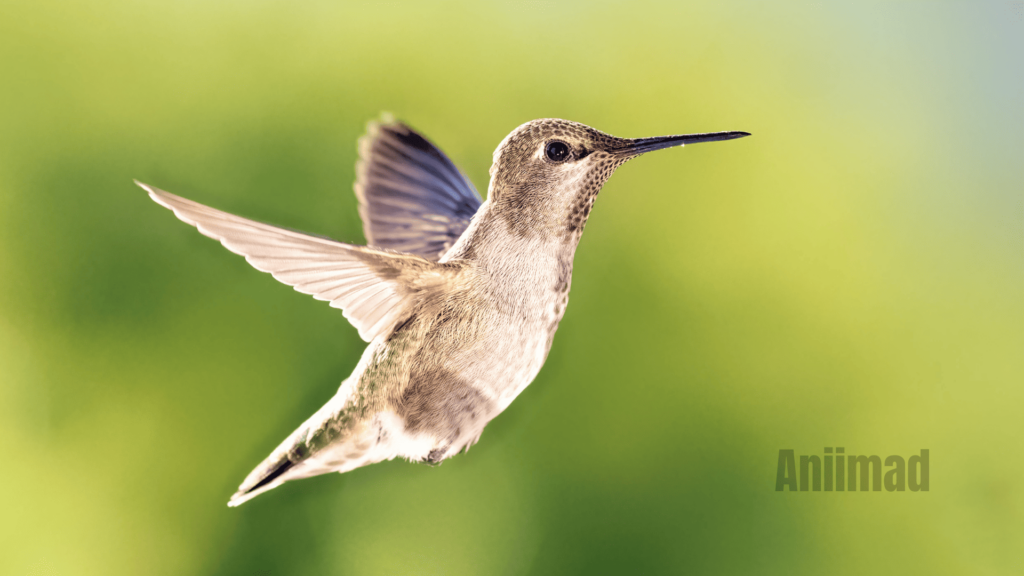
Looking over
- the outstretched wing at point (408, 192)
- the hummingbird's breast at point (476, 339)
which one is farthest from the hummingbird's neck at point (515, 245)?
the outstretched wing at point (408, 192)

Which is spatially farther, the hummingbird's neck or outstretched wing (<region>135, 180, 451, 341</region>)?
the hummingbird's neck

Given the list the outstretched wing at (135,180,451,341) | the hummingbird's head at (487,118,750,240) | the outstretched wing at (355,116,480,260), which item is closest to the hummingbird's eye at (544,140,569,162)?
the hummingbird's head at (487,118,750,240)

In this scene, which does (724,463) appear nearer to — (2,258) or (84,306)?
(84,306)

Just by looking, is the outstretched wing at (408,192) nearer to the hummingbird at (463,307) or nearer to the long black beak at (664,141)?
the hummingbird at (463,307)

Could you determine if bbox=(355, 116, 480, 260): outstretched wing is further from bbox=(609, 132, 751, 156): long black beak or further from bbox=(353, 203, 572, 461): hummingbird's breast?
bbox=(609, 132, 751, 156): long black beak

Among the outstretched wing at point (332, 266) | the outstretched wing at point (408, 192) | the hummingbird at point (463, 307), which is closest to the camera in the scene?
the outstretched wing at point (332, 266)

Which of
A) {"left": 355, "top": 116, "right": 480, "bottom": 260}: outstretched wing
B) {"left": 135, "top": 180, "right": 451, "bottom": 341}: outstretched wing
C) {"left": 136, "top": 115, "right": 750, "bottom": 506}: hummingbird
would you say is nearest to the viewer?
{"left": 135, "top": 180, "right": 451, "bottom": 341}: outstretched wing

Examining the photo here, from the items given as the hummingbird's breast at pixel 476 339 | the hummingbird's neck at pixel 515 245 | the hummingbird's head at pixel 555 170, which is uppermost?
the hummingbird's head at pixel 555 170
